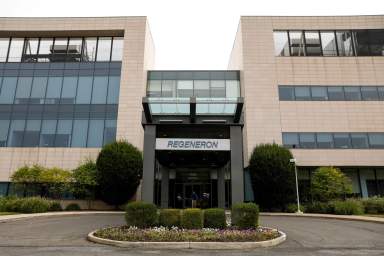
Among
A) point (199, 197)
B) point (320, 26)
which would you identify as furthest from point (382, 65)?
point (199, 197)

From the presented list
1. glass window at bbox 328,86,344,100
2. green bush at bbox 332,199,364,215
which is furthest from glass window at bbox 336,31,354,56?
green bush at bbox 332,199,364,215

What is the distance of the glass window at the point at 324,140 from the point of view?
32.1 metres

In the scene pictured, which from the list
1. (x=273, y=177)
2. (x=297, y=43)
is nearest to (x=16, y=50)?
(x=273, y=177)

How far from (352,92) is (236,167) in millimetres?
24228

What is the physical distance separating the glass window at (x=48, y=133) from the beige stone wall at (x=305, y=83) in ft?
65.9

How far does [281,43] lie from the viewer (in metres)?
36.0

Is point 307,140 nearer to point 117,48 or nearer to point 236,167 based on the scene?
point 236,167

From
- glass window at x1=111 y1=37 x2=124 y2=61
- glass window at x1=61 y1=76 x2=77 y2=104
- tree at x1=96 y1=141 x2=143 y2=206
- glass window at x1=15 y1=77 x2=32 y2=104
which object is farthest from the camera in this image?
glass window at x1=111 y1=37 x2=124 y2=61

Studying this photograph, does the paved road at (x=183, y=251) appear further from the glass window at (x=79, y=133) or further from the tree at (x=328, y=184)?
the glass window at (x=79, y=133)

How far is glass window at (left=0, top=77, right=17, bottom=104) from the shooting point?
35062 millimetres

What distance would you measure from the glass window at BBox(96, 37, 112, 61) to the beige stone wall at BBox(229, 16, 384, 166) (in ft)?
49.8

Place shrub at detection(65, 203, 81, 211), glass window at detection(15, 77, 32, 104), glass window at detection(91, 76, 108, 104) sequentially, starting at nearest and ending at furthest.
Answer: shrub at detection(65, 203, 81, 211), glass window at detection(91, 76, 108, 104), glass window at detection(15, 77, 32, 104)

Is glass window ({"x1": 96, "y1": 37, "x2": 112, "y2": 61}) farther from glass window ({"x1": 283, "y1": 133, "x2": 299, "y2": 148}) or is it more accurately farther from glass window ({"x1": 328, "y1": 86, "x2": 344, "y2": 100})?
glass window ({"x1": 328, "y1": 86, "x2": 344, "y2": 100})

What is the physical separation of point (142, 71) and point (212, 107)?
1965 cm
